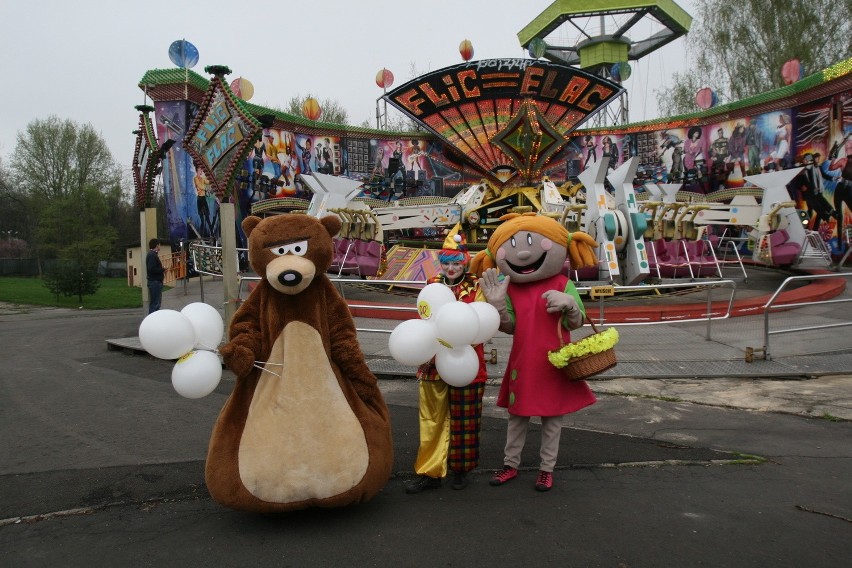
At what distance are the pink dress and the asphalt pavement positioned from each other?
51 cm

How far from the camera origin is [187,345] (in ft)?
10.6

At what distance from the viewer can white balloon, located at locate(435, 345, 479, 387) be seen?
11.8 feet

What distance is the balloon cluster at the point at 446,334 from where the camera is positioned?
137 inches

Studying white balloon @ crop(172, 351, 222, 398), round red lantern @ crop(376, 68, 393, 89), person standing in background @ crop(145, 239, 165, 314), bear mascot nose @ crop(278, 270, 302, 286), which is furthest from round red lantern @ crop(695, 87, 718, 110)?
white balloon @ crop(172, 351, 222, 398)

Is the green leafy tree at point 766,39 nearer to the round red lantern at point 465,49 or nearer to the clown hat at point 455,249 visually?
the round red lantern at point 465,49

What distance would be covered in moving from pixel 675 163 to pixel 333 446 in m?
26.1

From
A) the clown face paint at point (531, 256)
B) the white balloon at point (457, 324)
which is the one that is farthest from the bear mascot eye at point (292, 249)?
the clown face paint at point (531, 256)

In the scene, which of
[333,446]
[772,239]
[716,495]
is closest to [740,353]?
[716,495]

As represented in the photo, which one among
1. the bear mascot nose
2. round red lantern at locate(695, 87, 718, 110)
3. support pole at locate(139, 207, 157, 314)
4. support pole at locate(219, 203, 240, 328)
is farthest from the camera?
round red lantern at locate(695, 87, 718, 110)

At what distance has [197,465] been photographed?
4.41m

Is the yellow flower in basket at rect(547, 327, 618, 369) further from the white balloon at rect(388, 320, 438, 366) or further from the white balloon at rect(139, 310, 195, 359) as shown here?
the white balloon at rect(139, 310, 195, 359)

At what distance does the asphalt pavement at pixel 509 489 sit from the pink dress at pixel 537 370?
511mm

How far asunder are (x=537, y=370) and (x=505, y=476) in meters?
0.70

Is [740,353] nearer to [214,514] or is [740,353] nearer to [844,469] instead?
[844,469]
